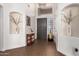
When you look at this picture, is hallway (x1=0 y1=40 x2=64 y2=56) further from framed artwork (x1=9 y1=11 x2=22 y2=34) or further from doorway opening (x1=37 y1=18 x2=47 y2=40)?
framed artwork (x1=9 y1=11 x2=22 y2=34)

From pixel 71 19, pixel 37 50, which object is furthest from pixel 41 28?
pixel 71 19

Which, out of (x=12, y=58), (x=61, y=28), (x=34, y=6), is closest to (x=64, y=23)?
(x=61, y=28)

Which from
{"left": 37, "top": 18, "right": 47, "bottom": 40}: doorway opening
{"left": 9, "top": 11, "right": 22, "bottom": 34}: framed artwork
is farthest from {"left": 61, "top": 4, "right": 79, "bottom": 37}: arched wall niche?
{"left": 9, "top": 11, "right": 22, "bottom": 34}: framed artwork

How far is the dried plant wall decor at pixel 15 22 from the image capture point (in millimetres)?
2424

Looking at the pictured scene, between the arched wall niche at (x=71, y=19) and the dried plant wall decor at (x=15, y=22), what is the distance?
737 millimetres

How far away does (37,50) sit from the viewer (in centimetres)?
240

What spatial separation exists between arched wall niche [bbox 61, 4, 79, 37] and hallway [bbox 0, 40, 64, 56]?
0.35 meters

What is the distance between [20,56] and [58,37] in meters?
0.71

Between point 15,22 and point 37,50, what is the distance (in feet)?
1.96

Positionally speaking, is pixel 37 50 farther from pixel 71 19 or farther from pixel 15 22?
pixel 71 19

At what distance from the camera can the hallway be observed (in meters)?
2.37

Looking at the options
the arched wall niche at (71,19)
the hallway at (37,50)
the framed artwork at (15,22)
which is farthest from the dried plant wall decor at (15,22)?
the arched wall niche at (71,19)

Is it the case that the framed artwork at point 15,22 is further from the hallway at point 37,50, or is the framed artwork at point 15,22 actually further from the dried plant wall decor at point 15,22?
the hallway at point 37,50

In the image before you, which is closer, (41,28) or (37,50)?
(37,50)
